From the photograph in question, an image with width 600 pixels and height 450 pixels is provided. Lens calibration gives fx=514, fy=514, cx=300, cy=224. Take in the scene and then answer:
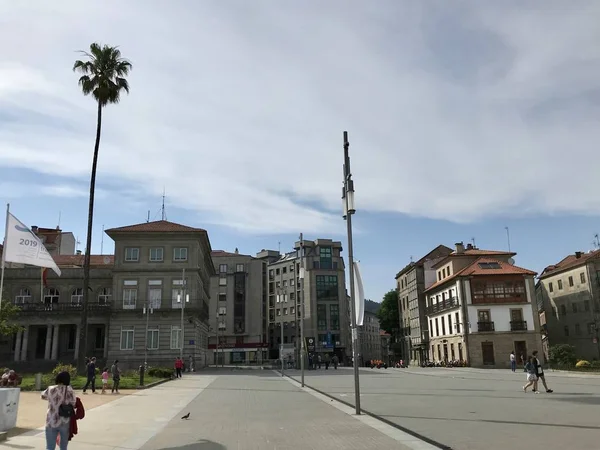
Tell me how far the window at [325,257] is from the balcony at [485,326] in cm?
5130

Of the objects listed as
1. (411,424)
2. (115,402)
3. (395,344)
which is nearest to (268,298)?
(395,344)

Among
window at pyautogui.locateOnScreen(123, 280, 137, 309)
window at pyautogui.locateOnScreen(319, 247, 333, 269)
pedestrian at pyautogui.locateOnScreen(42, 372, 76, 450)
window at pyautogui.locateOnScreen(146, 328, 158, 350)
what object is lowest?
pedestrian at pyautogui.locateOnScreen(42, 372, 76, 450)

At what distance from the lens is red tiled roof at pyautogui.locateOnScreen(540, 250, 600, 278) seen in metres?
59.8

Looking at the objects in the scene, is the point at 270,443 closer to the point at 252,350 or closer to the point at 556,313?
the point at 556,313

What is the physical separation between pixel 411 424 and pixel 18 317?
53.7 m

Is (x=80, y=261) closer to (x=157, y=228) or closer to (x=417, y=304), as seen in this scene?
(x=157, y=228)

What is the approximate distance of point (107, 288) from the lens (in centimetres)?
5972

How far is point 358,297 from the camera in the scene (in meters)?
15.1

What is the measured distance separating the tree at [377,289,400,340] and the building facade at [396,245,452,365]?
6.60 meters

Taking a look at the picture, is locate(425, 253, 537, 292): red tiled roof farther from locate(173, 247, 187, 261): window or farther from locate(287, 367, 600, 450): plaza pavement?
locate(287, 367, 600, 450): plaza pavement

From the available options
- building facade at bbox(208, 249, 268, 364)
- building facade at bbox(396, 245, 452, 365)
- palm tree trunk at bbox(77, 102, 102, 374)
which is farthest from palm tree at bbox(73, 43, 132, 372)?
building facade at bbox(208, 249, 268, 364)

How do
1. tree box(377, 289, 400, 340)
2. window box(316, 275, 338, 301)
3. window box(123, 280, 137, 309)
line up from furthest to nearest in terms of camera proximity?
window box(316, 275, 338, 301) → tree box(377, 289, 400, 340) → window box(123, 280, 137, 309)

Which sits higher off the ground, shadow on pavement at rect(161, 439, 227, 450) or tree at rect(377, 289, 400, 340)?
tree at rect(377, 289, 400, 340)

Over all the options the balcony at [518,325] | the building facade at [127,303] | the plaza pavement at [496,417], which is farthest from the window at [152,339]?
the balcony at [518,325]
